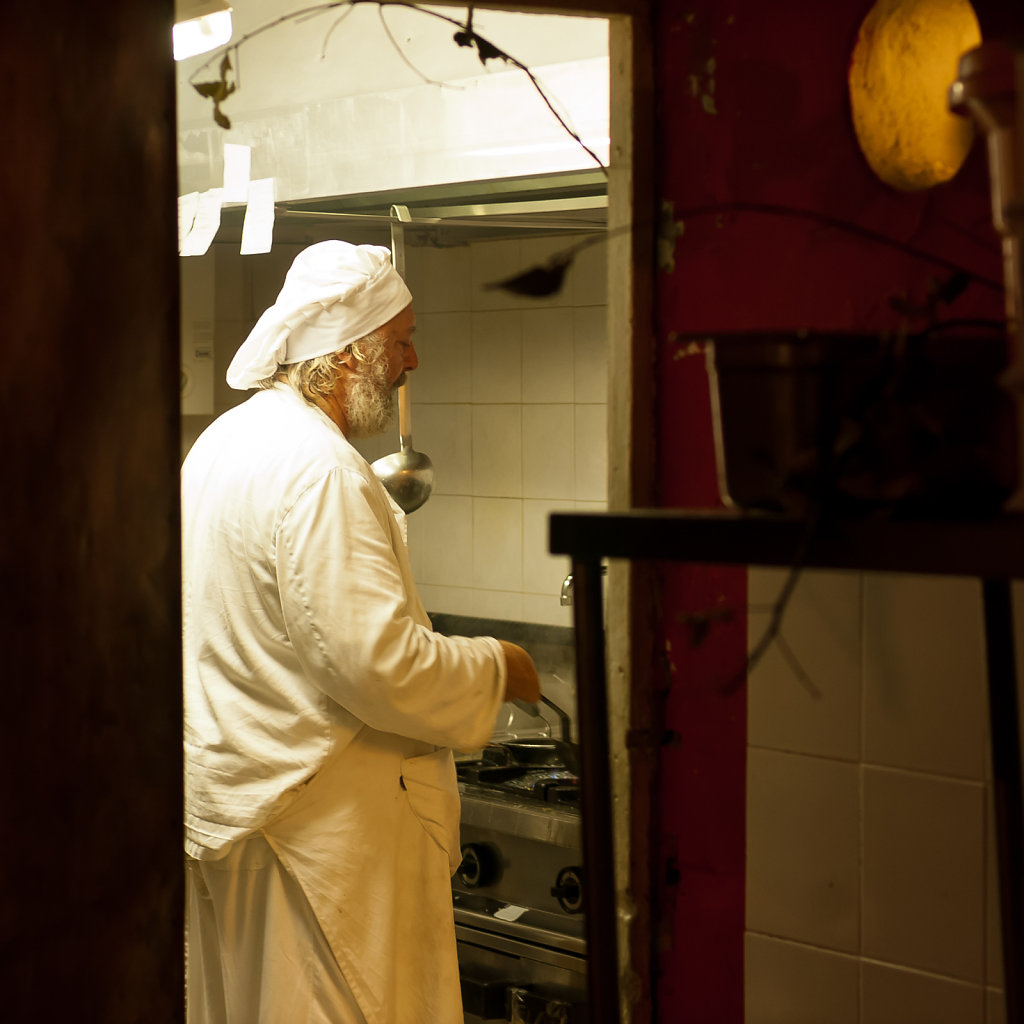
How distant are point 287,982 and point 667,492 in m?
0.99

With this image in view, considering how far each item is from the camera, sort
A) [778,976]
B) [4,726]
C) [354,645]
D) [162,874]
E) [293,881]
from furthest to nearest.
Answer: [293,881]
[354,645]
[778,976]
[162,874]
[4,726]

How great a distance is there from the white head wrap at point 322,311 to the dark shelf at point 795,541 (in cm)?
125

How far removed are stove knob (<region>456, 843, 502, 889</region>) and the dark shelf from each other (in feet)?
5.41

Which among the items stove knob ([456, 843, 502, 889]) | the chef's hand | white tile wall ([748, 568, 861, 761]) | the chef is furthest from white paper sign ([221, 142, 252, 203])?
white tile wall ([748, 568, 861, 761])

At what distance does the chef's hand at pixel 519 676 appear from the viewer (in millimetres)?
1828

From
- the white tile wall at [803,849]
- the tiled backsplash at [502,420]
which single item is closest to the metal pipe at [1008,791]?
the white tile wall at [803,849]

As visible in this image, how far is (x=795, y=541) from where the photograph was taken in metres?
0.75

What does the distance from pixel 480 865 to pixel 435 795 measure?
1.91 ft

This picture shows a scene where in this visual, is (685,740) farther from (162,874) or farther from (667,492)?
(162,874)

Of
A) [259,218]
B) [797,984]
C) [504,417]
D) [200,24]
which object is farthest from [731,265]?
[504,417]

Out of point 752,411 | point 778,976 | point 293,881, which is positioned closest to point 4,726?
point 752,411

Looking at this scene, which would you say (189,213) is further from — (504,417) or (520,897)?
(520,897)

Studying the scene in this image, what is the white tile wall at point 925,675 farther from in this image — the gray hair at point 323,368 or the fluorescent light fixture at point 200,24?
the fluorescent light fixture at point 200,24

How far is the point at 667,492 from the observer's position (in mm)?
1315
